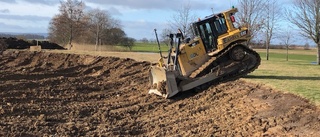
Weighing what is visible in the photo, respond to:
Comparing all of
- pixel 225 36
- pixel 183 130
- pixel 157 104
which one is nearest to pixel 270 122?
pixel 183 130

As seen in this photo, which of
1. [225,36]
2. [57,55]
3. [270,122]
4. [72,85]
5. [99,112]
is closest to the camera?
[270,122]

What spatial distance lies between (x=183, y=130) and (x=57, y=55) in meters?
20.7

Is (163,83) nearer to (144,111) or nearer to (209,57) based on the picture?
(144,111)

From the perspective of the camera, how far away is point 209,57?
1400 centimetres

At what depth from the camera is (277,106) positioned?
9.27 m

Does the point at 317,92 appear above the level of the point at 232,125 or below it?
above

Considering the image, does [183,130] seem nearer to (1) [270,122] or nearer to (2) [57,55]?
(1) [270,122]

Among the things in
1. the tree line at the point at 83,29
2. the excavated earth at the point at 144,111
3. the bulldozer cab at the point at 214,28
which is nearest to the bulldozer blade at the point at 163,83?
the excavated earth at the point at 144,111

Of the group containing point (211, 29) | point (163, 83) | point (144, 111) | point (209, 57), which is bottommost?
point (144, 111)

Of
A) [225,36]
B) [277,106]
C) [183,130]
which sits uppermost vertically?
[225,36]

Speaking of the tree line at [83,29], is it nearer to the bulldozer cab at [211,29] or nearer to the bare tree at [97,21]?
the bare tree at [97,21]

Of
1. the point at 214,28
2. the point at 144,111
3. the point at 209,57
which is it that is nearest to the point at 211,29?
the point at 214,28

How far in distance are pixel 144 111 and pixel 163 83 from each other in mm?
1822

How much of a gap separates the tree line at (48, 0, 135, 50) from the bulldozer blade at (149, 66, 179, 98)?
32195 mm
